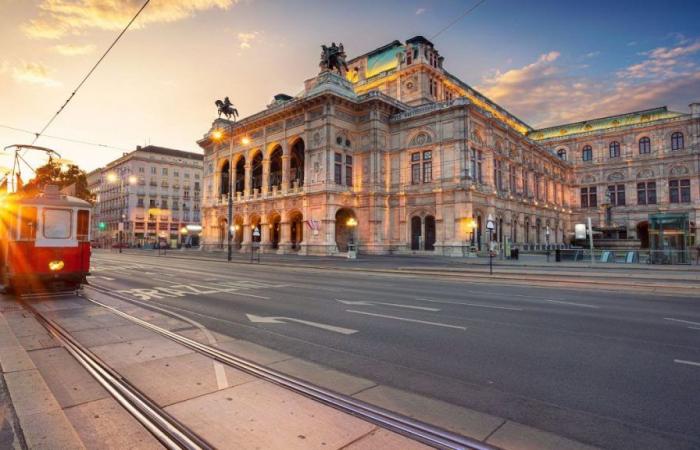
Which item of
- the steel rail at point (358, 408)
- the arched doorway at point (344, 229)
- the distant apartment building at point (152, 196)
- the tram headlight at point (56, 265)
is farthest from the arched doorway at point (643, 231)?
the distant apartment building at point (152, 196)

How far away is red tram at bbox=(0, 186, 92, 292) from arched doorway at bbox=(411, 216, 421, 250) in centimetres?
3510

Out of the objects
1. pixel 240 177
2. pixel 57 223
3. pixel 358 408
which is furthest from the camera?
pixel 240 177

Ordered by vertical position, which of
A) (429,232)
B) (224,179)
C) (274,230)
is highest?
(224,179)

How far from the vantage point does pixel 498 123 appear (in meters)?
46.1

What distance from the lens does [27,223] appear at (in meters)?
10.9

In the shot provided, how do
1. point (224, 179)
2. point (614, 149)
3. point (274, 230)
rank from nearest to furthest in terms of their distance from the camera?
1. point (274, 230)
2. point (224, 179)
3. point (614, 149)

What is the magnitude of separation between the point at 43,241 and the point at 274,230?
41838mm

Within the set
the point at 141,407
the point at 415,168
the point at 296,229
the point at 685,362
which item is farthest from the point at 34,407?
the point at 296,229

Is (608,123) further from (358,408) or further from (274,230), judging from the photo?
(358,408)

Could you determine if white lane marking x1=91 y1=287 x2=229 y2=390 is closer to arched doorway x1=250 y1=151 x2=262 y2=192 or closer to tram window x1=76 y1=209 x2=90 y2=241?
tram window x1=76 y1=209 x2=90 y2=241

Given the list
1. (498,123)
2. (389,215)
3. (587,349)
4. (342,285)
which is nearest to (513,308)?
(587,349)

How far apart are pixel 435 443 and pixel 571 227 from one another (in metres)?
Answer: 80.6

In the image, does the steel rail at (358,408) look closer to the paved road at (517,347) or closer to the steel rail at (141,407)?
the paved road at (517,347)

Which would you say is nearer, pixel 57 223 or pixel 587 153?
pixel 57 223
